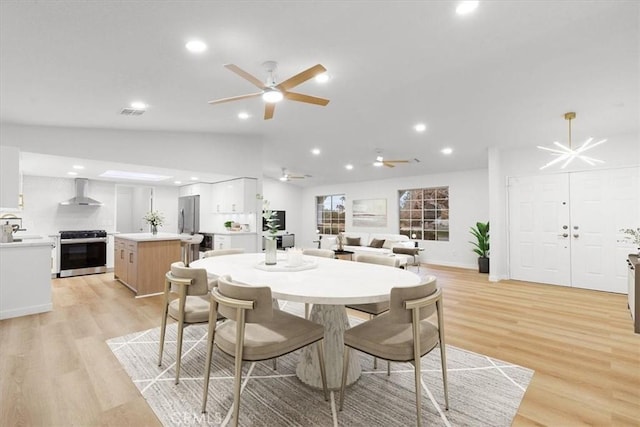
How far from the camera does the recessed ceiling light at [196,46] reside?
8.13 feet

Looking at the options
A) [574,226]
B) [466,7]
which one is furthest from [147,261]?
[574,226]

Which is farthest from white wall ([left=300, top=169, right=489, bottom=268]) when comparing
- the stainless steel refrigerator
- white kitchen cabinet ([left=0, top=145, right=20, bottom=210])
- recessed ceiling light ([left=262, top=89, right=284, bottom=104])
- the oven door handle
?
white kitchen cabinet ([left=0, top=145, right=20, bottom=210])

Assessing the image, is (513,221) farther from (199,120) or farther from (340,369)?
(199,120)

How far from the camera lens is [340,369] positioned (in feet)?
7.27

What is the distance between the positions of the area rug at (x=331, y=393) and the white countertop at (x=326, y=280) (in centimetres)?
79

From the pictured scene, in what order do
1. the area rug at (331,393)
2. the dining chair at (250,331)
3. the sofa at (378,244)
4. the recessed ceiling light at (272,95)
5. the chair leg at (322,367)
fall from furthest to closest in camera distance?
the sofa at (378,244), the recessed ceiling light at (272,95), the chair leg at (322,367), the area rug at (331,393), the dining chair at (250,331)

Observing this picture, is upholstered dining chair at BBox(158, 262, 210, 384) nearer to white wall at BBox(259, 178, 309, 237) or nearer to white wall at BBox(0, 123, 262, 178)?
white wall at BBox(0, 123, 262, 178)

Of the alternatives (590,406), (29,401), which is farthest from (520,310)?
(29,401)

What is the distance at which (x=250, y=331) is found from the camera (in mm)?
1931

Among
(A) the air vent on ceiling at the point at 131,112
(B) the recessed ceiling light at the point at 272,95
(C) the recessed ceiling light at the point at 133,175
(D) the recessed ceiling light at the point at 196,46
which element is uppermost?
(D) the recessed ceiling light at the point at 196,46

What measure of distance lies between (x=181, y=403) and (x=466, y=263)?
281 inches

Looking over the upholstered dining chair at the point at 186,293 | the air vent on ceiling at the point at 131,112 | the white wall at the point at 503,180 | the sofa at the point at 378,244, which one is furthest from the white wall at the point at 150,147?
the white wall at the point at 503,180

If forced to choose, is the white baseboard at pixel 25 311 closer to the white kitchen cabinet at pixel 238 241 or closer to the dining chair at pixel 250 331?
the white kitchen cabinet at pixel 238 241


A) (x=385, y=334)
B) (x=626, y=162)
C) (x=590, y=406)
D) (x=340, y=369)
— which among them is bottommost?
(x=590, y=406)
